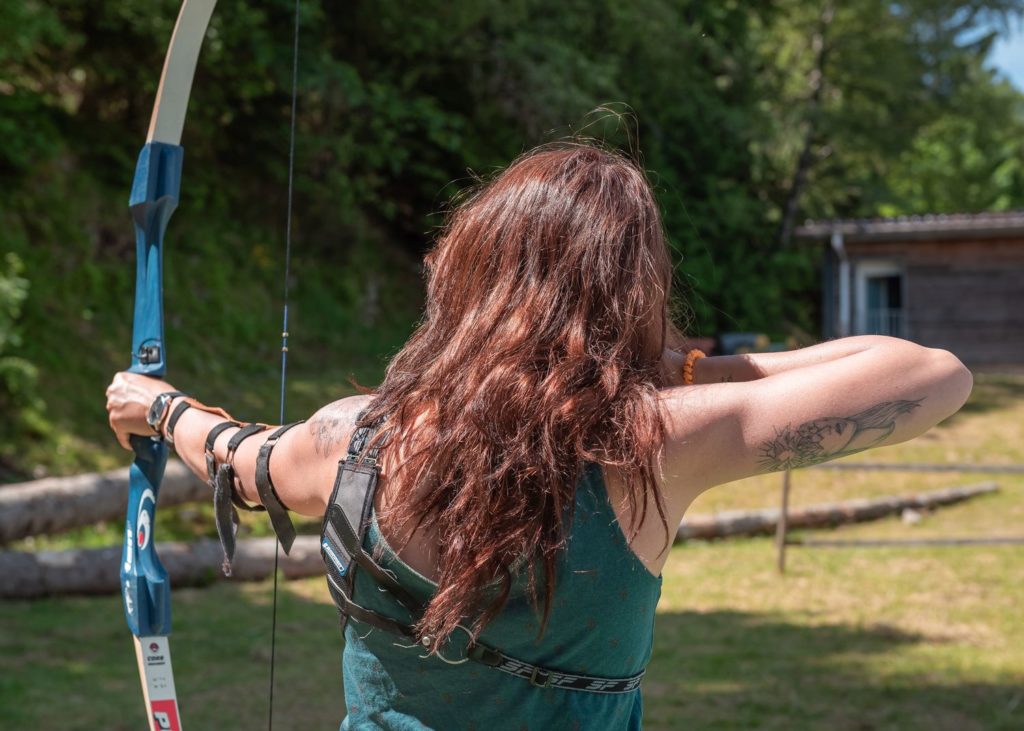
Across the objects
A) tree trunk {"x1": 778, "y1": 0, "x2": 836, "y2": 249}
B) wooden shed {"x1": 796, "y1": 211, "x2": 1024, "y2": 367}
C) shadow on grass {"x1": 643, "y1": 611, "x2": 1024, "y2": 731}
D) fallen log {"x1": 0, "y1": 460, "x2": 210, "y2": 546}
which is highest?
tree trunk {"x1": 778, "y1": 0, "x2": 836, "y2": 249}

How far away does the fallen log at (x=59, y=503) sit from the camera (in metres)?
6.52

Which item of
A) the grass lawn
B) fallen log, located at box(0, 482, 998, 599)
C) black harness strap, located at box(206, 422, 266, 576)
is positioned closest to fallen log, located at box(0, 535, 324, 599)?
fallen log, located at box(0, 482, 998, 599)

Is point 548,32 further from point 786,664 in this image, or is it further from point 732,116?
point 786,664

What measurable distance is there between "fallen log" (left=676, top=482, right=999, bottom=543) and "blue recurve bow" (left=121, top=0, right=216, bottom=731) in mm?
6310

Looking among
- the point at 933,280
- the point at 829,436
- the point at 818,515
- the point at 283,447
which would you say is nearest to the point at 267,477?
the point at 283,447

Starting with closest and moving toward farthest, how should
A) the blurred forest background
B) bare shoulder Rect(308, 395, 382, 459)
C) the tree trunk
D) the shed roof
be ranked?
bare shoulder Rect(308, 395, 382, 459)
the blurred forest background
the shed roof
the tree trunk

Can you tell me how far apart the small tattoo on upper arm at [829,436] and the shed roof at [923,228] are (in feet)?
61.4

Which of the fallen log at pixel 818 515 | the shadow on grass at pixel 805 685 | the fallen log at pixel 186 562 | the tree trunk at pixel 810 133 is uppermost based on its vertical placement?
the tree trunk at pixel 810 133

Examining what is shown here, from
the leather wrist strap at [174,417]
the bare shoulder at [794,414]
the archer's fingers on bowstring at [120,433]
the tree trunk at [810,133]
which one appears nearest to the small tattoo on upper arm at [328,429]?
the bare shoulder at [794,414]

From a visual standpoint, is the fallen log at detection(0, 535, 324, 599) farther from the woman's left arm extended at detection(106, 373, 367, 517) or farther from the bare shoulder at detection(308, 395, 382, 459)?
the bare shoulder at detection(308, 395, 382, 459)

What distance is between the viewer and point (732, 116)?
18766 mm

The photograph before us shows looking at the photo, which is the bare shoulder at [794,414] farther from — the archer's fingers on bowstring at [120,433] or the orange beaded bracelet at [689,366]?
the archer's fingers on bowstring at [120,433]

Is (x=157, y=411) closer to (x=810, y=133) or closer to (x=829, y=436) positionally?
(x=829, y=436)

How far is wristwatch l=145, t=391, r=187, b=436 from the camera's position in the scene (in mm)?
1840
